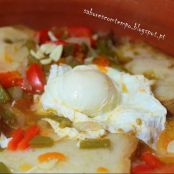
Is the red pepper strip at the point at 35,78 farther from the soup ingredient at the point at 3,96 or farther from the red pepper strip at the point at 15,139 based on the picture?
the red pepper strip at the point at 15,139

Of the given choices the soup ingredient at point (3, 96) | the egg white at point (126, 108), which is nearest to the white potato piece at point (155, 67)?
the egg white at point (126, 108)

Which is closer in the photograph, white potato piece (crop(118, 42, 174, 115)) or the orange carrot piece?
the orange carrot piece

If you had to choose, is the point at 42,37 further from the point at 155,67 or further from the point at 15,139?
the point at 15,139

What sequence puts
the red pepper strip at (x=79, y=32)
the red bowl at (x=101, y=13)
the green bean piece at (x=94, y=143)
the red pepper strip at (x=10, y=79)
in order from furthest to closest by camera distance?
the red pepper strip at (x=79, y=32)
the red bowl at (x=101, y=13)
the red pepper strip at (x=10, y=79)
the green bean piece at (x=94, y=143)

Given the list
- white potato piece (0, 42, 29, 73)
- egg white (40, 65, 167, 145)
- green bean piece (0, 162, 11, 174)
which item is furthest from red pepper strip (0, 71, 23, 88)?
green bean piece (0, 162, 11, 174)

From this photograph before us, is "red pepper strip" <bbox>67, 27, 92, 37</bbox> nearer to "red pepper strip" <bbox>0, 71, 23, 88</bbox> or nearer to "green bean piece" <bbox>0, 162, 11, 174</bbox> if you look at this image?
"red pepper strip" <bbox>0, 71, 23, 88</bbox>

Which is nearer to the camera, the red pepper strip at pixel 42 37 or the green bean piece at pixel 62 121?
the green bean piece at pixel 62 121
